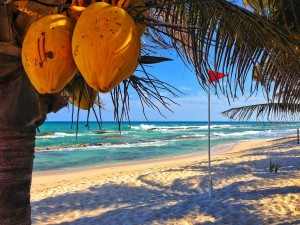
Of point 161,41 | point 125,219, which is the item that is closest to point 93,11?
point 161,41

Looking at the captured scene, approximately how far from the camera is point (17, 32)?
95cm

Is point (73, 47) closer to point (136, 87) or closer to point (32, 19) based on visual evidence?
point (32, 19)

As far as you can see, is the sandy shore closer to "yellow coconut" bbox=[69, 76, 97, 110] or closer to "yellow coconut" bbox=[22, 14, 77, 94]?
"yellow coconut" bbox=[69, 76, 97, 110]

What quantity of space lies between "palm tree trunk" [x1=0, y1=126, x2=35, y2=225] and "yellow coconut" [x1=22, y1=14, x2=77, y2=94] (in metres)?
0.69

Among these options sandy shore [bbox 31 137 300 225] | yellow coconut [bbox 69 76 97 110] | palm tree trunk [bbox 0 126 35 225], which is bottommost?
sandy shore [bbox 31 137 300 225]

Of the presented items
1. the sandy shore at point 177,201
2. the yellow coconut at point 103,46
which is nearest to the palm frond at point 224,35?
the yellow coconut at point 103,46

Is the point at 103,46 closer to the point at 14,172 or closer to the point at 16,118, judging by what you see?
the point at 16,118

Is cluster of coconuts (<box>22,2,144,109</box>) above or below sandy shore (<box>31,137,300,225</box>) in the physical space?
above

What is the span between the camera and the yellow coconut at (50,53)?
0.70 meters

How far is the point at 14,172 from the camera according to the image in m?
1.37

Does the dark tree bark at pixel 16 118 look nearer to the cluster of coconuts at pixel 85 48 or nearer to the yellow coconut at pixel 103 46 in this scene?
the cluster of coconuts at pixel 85 48

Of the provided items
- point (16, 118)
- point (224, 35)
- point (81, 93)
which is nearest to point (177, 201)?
point (224, 35)

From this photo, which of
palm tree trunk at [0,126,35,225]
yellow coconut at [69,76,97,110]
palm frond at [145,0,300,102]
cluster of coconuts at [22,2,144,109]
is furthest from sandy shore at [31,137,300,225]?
cluster of coconuts at [22,2,144,109]

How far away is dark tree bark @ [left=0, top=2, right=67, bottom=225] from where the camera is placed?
37.2 inches
